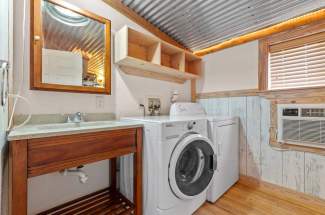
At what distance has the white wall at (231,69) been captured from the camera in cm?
206

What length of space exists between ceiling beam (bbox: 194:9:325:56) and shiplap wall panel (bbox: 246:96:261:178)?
0.77 metres

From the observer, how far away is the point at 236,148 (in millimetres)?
2066

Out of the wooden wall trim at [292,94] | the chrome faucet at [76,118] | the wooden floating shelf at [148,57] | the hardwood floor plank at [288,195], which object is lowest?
the hardwood floor plank at [288,195]

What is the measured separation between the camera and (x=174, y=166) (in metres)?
1.25

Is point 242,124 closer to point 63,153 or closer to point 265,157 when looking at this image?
point 265,157

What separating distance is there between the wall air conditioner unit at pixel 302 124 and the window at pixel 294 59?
254 mm

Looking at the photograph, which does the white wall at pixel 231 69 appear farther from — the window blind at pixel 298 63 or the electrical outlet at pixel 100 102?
the electrical outlet at pixel 100 102

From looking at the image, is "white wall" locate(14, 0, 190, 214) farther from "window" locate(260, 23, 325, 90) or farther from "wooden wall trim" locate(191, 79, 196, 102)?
"window" locate(260, 23, 325, 90)

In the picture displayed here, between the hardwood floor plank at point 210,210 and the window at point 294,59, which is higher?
the window at point 294,59

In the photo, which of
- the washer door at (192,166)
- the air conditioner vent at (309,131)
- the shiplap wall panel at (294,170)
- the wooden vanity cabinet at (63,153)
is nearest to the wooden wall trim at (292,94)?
the air conditioner vent at (309,131)

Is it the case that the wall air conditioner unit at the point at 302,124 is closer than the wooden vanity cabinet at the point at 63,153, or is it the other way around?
the wooden vanity cabinet at the point at 63,153

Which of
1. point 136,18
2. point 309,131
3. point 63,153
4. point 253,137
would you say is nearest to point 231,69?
point 253,137

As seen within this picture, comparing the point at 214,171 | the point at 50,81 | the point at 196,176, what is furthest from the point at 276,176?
the point at 50,81

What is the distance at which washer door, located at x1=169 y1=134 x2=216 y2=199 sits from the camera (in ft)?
4.23
